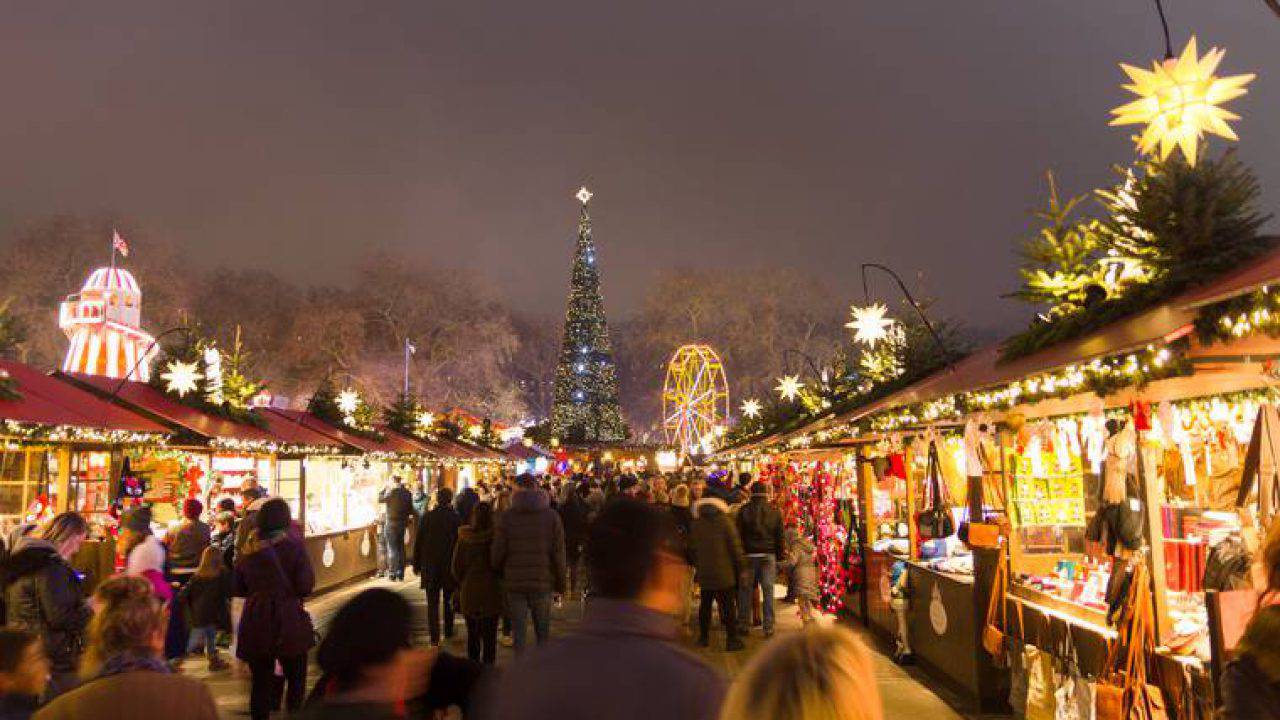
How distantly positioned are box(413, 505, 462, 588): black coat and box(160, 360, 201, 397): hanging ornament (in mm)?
6701

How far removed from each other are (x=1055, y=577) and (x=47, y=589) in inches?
294

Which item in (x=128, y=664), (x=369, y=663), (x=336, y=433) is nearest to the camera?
(x=369, y=663)

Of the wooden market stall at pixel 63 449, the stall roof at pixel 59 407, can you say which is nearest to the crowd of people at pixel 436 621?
the wooden market stall at pixel 63 449

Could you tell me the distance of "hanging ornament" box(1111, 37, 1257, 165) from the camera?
4605 mm

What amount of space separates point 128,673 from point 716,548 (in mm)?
8180

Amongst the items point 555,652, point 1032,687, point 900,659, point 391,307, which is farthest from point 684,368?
point 555,652

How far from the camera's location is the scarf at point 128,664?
10.4 feet

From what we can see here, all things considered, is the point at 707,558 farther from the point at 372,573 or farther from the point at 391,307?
the point at 391,307

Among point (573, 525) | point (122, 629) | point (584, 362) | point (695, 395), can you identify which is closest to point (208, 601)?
point (573, 525)

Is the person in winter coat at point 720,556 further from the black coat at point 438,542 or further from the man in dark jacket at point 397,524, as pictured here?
the man in dark jacket at point 397,524

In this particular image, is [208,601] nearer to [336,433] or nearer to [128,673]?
[128,673]

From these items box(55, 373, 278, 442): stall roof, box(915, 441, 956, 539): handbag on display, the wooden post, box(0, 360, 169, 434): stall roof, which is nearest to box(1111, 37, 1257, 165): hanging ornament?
the wooden post

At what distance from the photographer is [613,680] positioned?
6.83 ft

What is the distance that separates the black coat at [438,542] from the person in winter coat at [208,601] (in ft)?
6.66
